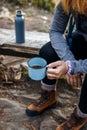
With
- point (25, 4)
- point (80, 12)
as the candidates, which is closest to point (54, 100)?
point (80, 12)

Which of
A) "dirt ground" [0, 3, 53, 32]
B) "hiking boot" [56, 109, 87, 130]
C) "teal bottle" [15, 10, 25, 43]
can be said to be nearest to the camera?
"hiking boot" [56, 109, 87, 130]

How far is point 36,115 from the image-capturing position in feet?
9.84

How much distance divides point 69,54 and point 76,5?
0.43m

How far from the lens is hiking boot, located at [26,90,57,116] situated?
2971mm

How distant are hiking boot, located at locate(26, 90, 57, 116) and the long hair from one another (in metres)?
0.86

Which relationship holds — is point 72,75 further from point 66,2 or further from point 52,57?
point 66,2

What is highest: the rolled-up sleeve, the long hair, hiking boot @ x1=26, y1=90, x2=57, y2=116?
the long hair

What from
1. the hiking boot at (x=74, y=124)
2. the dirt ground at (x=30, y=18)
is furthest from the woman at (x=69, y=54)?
the dirt ground at (x=30, y=18)

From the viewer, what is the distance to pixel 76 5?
2340 mm

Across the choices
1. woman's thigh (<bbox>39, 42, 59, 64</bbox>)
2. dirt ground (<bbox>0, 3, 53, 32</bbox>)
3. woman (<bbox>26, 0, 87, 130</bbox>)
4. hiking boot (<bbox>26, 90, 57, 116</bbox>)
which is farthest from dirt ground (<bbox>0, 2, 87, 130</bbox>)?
dirt ground (<bbox>0, 3, 53, 32</bbox>)

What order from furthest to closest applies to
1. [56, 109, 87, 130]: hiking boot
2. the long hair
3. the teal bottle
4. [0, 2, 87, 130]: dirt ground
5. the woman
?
the teal bottle, [0, 2, 87, 130]: dirt ground, [56, 109, 87, 130]: hiking boot, the woman, the long hair

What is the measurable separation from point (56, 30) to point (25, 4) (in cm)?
396

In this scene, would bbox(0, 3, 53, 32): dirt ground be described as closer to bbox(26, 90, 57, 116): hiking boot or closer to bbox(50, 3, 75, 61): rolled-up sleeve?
bbox(26, 90, 57, 116): hiking boot

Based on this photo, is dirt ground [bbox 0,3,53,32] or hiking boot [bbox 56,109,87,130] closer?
hiking boot [bbox 56,109,87,130]
